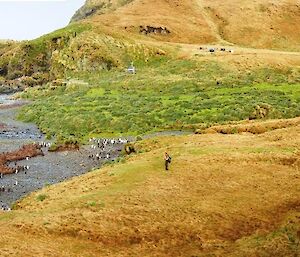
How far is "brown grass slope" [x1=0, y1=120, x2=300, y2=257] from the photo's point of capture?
100 ft

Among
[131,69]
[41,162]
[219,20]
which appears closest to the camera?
[41,162]

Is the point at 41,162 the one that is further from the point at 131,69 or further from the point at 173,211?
the point at 131,69

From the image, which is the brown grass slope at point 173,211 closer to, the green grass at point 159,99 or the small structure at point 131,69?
the green grass at point 159,99

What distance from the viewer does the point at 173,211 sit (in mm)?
34062

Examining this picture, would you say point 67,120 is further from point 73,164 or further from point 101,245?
point 101,245

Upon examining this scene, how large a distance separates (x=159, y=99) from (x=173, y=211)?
57.7 m

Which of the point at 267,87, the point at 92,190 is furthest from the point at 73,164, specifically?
the point at 267,87

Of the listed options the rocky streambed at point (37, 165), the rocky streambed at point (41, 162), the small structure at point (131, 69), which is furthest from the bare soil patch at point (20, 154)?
the small structure at point (131, 69)

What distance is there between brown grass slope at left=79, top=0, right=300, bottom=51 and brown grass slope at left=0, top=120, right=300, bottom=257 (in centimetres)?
10853

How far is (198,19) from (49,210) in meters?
133

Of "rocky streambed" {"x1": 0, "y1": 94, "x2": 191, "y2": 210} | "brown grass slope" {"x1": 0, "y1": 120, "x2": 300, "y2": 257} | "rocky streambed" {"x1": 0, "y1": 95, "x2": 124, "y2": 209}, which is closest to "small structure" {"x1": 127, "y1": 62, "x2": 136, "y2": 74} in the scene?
"rocky streambed" {"x1": 0, "y1": 94, "x2": 191, "y2": 210}

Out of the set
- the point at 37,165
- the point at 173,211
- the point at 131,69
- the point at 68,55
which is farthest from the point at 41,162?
the point at 68,55

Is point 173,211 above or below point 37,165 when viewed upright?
above

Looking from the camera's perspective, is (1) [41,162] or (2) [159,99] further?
(2) [159,99]
